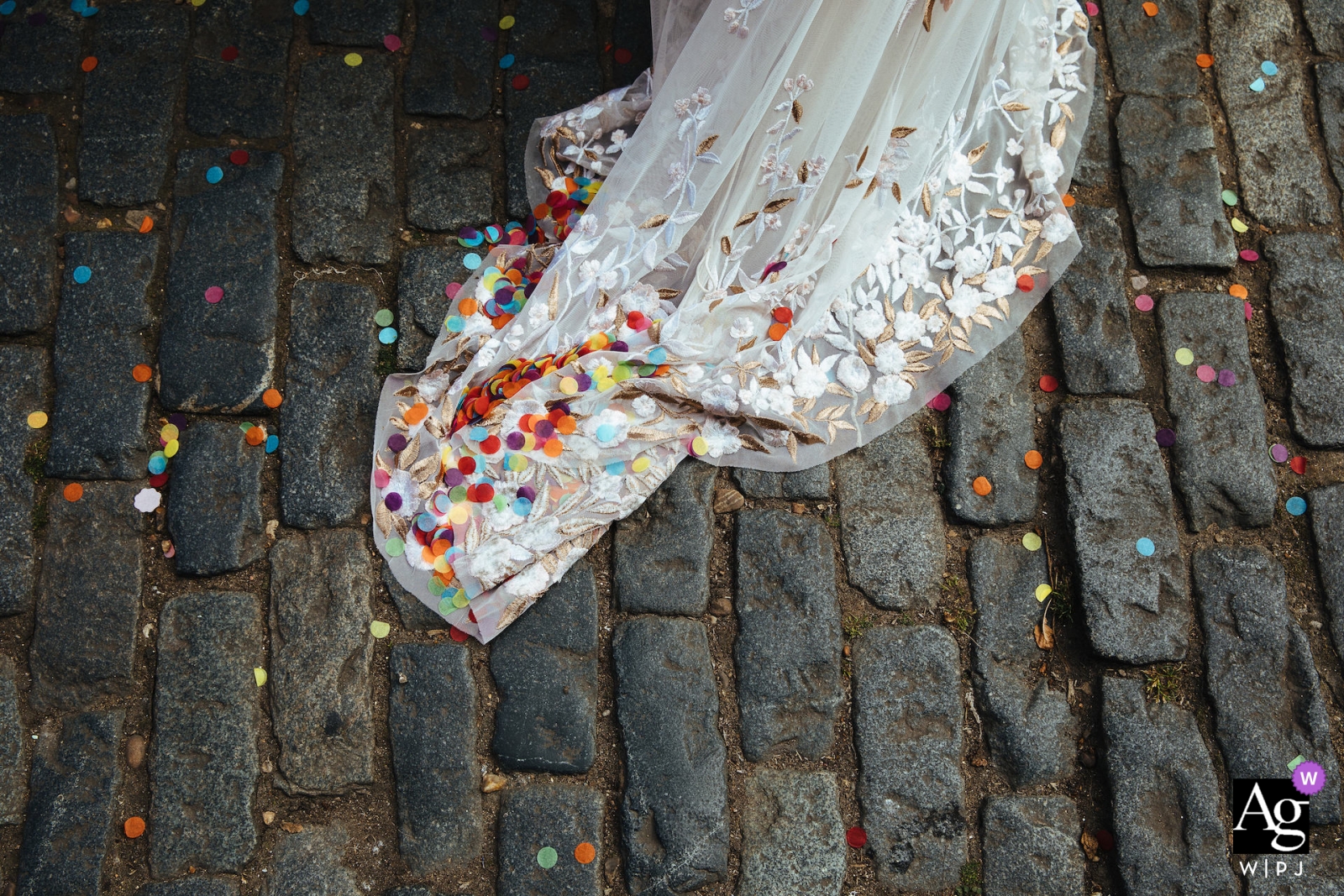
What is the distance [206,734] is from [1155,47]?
2.84 meters

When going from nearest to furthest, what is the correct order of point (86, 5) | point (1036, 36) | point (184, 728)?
1. point (184, 728)
2. point (1036, 36)
3. point (86, 5)

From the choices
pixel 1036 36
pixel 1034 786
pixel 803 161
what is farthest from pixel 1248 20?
pixel 1034 786

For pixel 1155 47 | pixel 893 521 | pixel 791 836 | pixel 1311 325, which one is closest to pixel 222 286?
pixel 893 521

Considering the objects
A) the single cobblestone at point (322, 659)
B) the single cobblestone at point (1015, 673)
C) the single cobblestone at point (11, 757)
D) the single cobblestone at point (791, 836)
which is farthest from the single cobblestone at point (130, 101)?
the single cobblestone at point (1015, 673)

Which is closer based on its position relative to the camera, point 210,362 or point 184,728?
point 184,728

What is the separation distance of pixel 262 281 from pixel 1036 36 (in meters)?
1.93

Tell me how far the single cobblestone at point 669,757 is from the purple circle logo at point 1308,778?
1.20 metres

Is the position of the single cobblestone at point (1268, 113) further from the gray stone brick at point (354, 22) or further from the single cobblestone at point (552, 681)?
the gray stone brick at point (354, 22)

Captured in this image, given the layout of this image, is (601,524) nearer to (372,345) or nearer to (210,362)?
(372,345)

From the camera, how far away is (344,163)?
233 cm

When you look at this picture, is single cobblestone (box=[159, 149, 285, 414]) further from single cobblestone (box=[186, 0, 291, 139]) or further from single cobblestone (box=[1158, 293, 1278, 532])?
single cobblestone (box=[1158, 293, 1278, 532])

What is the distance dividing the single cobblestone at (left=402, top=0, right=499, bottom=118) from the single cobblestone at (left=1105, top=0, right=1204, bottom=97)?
1.64 m

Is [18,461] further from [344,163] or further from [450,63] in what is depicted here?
A: [450,63]

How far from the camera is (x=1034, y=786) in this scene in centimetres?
199
